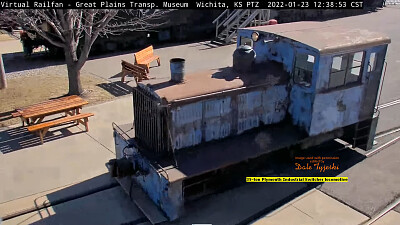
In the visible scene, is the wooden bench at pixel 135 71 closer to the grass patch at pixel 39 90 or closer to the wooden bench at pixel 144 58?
the wooden bench at pixel 144 58

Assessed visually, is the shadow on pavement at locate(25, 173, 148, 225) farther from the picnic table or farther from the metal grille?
the picnic table

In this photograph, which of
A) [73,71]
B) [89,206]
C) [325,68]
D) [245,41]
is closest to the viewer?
[89,206]

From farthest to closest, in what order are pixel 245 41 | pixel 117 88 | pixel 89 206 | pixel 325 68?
pixel 117 88
pixel 245 41
pixel 325 68
pixel 89 206

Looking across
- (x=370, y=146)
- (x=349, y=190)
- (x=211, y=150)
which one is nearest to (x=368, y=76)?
(x=370, y=146)

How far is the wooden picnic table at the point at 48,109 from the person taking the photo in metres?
9.81

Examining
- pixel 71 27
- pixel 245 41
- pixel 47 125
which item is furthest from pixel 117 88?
pixel 245 41

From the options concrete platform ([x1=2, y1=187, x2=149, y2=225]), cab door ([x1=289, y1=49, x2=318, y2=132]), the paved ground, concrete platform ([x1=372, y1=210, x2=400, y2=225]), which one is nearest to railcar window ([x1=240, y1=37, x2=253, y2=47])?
cab door ([x1=289, y1=49, x2=318, y2=132])

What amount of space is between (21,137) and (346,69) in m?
7.50

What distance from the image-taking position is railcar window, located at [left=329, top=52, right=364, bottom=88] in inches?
305

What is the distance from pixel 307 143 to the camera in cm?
846

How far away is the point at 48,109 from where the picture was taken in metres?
10.1

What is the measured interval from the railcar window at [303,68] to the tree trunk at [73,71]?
7105 millimetres

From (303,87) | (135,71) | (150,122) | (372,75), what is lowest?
(135,71)

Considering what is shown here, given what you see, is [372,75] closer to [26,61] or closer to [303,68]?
[303,68]
